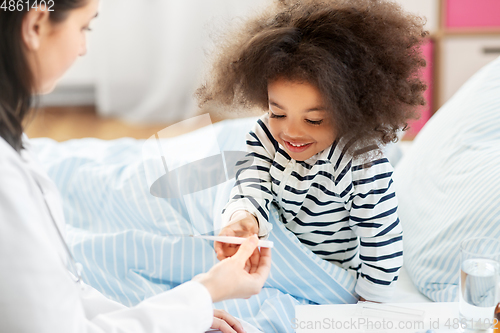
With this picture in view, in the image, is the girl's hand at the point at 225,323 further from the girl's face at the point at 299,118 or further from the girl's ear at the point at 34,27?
the girl's ear at the point at 34,27

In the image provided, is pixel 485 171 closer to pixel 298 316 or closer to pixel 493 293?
pixel 493 293

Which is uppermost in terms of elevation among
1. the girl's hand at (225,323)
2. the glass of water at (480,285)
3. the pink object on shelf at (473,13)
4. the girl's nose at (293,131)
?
the pink object on shelf at (473,13)

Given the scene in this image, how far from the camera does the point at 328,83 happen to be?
0.71 m

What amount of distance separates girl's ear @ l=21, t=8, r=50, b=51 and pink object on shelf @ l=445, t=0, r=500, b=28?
221cm

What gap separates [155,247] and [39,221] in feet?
1.71

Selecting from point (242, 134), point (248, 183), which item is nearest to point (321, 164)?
point (248, 183)

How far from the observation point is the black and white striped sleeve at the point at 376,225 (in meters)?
0.85

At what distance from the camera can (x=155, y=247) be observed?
1026mm

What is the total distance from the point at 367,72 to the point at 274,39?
15 cm

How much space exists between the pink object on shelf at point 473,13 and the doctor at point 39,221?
216 centimetres

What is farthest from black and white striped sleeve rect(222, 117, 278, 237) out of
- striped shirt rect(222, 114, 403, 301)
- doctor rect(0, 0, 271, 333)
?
doctor rect(0, 0, 271, 333)

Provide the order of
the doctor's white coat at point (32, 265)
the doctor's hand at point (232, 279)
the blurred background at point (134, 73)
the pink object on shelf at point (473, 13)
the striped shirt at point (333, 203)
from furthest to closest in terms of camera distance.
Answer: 1. the blurred background at point (134, 73)
2. the pink object on shelf at point (473, 13)
3. the striped shirt at point (333, 203)
4. the doctor's hand at point (232, 279)
5. the doctor's white coat at point (32, 265)

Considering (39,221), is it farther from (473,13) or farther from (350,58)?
(473,13)

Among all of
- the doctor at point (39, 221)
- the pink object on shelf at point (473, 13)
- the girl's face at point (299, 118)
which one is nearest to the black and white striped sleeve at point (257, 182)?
the girl's face at point (299, 118)
